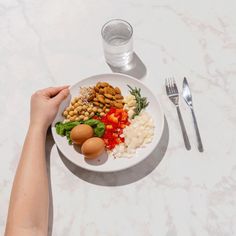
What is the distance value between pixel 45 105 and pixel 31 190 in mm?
227

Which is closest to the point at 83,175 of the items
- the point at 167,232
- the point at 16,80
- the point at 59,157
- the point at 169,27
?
the point at 59,157

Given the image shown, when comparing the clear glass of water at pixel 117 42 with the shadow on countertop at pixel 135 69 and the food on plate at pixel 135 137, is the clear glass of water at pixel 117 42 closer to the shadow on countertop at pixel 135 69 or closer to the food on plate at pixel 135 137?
A: the shadow on countertop at pixel 135 69

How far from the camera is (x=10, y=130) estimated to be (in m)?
1.00

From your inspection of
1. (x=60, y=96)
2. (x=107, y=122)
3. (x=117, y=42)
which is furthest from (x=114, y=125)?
(x=117, y=42)

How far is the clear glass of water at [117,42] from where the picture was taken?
1.02m

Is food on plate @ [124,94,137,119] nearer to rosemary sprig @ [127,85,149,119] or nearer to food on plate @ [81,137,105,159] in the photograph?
rosemary sprig @ [127,85,149,119]

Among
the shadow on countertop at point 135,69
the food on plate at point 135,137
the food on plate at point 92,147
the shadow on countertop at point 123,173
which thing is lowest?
the shadow on countertop at point 123,173

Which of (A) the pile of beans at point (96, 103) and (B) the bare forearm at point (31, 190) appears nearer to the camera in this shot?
(B) the bare forearm at point (31, 190)

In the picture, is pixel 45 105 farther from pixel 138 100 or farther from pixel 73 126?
pixel 138 100

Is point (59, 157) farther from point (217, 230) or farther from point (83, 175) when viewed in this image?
point (217, 230)

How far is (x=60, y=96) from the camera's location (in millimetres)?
959

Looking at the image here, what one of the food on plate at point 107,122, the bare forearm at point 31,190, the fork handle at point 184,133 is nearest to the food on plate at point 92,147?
the food on plate at point 107,122

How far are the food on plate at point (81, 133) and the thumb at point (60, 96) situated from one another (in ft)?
0.32

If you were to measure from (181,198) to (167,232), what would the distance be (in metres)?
0.08
